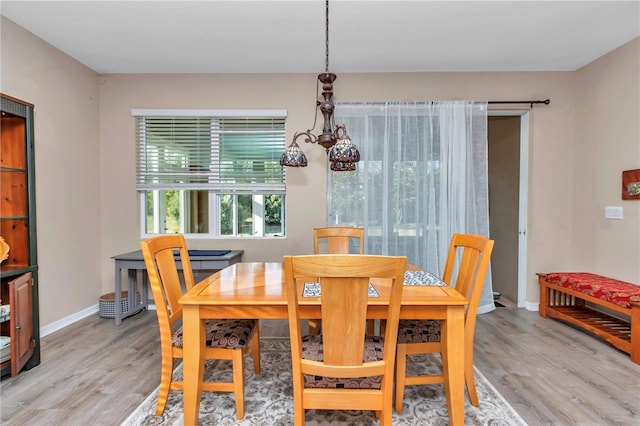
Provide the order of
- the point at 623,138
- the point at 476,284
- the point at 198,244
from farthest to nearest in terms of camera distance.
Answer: the point at 198,244, the point at 623,138, the point at 476,284

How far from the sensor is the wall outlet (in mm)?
2912

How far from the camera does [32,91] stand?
265 centimetres

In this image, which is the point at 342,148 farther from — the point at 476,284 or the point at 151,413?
the point at 151,413

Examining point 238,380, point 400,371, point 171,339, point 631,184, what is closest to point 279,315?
point 238,380

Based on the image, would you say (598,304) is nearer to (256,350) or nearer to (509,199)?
(509,199)

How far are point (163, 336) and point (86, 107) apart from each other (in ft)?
9.57

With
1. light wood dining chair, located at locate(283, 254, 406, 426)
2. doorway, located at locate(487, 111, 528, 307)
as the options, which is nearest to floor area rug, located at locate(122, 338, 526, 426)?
light wood dining chair, located at locate(283, 254, 406, 426)

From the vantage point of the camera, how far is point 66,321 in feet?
9.81

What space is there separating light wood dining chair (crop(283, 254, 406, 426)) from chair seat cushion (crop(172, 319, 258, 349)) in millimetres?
528

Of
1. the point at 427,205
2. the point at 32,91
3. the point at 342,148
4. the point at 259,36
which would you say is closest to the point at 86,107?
the point at 32,91

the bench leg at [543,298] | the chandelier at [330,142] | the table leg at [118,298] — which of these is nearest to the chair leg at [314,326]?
the chandelier at [330,142]

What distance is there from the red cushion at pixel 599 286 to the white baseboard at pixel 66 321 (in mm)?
4785

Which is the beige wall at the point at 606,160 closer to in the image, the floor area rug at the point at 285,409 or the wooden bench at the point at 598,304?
the wooden bench at the point at 598,304

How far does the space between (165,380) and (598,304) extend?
3575 millimetres
